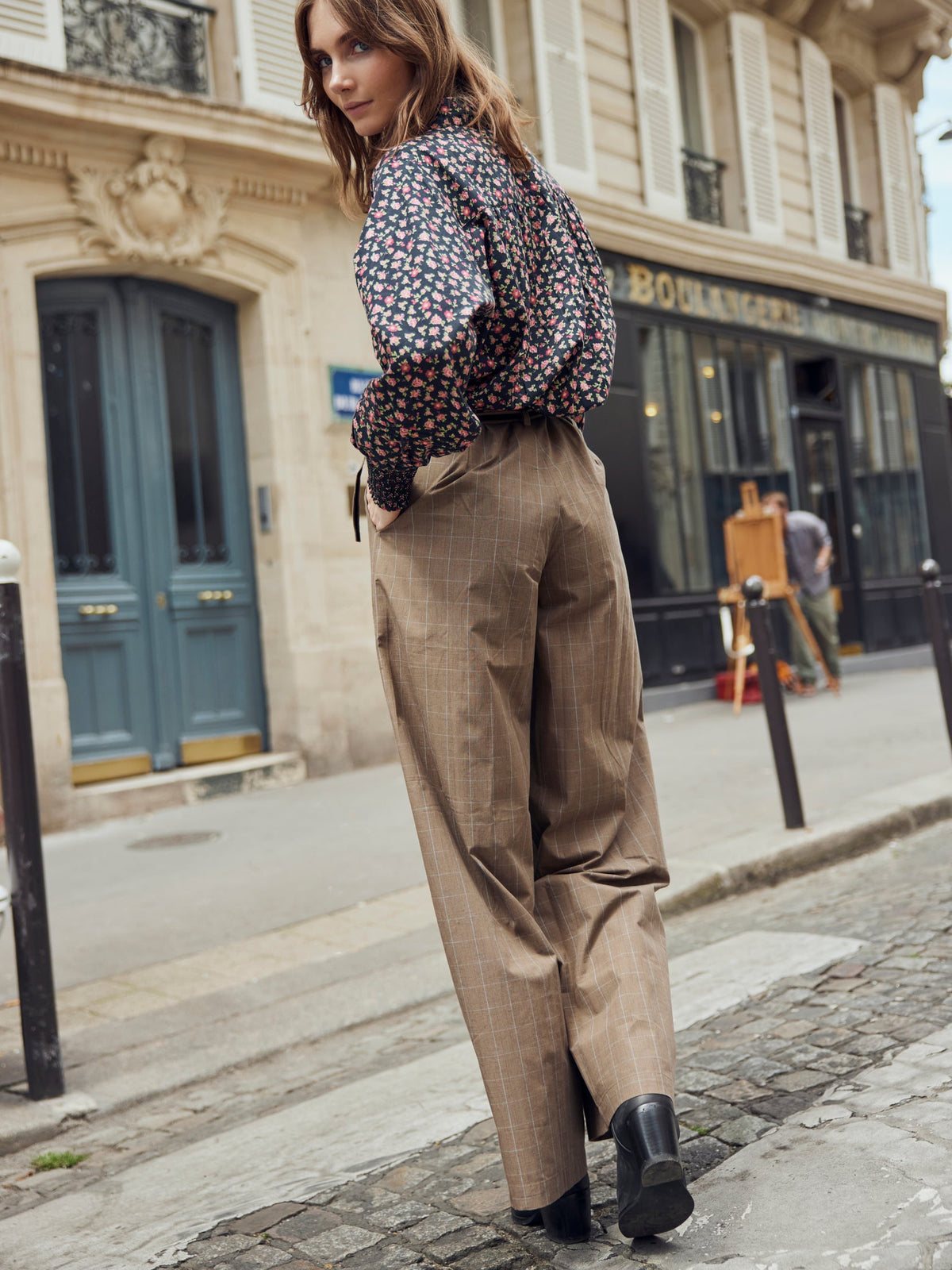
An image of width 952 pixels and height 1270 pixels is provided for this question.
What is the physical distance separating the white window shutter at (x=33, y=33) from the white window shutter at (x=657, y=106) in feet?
20.3

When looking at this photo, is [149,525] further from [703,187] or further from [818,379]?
[818,379]

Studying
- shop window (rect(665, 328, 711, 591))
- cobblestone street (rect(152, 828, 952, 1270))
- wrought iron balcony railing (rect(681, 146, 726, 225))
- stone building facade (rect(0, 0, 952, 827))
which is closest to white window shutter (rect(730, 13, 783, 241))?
wrought iron balcony railing (rect(681, 146, 726, 225))

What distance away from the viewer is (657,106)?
40.5ft

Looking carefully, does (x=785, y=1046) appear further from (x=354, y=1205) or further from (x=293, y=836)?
(x=293, y=836)

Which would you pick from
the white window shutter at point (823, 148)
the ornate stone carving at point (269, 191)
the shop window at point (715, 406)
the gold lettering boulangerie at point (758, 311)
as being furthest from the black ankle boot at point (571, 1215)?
the white window shutter at point (823, 148)

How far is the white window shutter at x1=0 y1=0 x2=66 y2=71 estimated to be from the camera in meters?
7.41

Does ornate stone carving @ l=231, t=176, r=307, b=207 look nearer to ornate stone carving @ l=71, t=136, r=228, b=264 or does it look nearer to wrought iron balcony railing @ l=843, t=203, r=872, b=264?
ornate stone carving @ l=71, t=136, r=228, b=264

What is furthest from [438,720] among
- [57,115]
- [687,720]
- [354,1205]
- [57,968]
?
[687,720]

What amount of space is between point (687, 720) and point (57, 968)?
6.60 m

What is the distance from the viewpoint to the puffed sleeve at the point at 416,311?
5.52 ft

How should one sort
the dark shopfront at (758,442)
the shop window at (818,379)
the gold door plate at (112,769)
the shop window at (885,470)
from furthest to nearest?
the shop window at (885,470), the shop window at (818,379), the dark shopfront at (758,442), the gold door plate at (112,769)

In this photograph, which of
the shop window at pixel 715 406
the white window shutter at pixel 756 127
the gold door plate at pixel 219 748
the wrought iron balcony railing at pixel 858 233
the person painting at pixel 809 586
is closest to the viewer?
the gold door plate at pixel 219 748

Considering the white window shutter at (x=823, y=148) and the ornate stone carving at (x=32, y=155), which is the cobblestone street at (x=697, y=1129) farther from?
the white window shutter at (x=823, y=148)

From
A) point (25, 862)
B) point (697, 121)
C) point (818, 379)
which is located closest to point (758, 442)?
point (818, 379)
